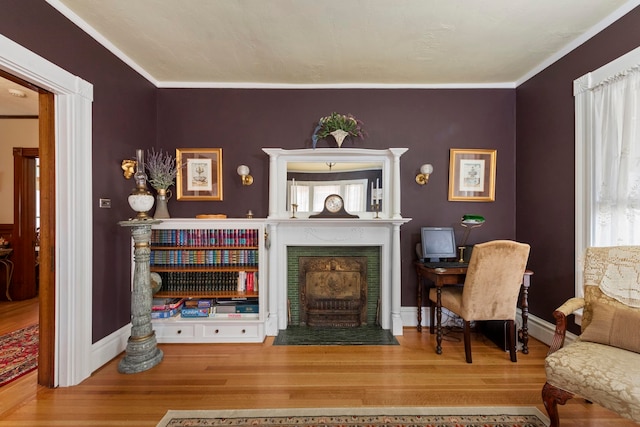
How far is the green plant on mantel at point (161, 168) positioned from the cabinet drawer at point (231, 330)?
4.84 ft

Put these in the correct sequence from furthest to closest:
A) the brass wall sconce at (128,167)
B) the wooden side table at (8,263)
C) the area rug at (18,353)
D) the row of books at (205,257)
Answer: the wooden side table at (8,263)
the row of books at (205,257)
the brass wall sconce at (128,167)
the area rug at (18,353)

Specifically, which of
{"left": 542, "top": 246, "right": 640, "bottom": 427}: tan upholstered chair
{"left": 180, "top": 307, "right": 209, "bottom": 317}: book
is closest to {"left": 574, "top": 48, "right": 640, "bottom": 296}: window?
{"left": 542, "top": 246, "right": 640, "bottom": 427}: tan upholstered chair

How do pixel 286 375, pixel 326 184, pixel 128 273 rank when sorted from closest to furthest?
pixel 286 375
pixel 128 273
pixel 326 184

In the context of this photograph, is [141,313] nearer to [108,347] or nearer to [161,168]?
[108,347]

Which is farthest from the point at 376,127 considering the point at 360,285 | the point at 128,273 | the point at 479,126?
the point at 128,273

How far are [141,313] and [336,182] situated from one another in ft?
7.22

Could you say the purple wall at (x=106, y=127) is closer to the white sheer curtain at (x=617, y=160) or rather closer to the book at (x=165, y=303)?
the book at (x=165, y=303)

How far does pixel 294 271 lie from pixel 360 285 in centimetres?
77

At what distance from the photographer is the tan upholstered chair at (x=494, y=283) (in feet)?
7.76

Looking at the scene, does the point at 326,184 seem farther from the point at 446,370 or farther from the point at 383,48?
the point at 446,370

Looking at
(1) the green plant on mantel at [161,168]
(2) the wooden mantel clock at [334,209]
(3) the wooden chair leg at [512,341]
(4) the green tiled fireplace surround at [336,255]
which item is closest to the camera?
(3) the wooden chair leg at [512,341]

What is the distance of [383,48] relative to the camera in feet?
8.30

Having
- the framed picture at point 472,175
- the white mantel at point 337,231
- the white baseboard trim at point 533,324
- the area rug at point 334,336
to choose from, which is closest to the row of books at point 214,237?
the white mantel at point 337,231

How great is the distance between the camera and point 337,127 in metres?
3.09
